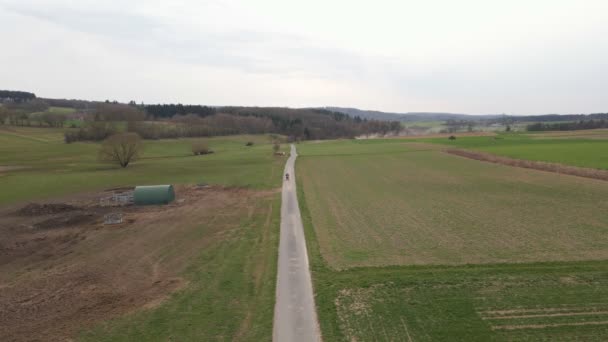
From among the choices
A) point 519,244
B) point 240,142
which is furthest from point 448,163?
point 240,142

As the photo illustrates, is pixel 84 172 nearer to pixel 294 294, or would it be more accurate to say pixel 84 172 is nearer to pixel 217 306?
pixel 217 306

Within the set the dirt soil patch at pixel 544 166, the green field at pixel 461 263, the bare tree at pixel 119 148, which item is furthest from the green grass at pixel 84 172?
the dirt soil patch at pixel 544 166

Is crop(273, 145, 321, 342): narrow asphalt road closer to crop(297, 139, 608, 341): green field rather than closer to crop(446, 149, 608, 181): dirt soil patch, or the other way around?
crop(297, 139, 608, 341): green field

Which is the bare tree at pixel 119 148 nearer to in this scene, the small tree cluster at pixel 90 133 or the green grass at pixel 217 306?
the small tree cluster at pixel 90 133

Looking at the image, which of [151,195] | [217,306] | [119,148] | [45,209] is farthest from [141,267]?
[119,148]

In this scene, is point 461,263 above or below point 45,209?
above
